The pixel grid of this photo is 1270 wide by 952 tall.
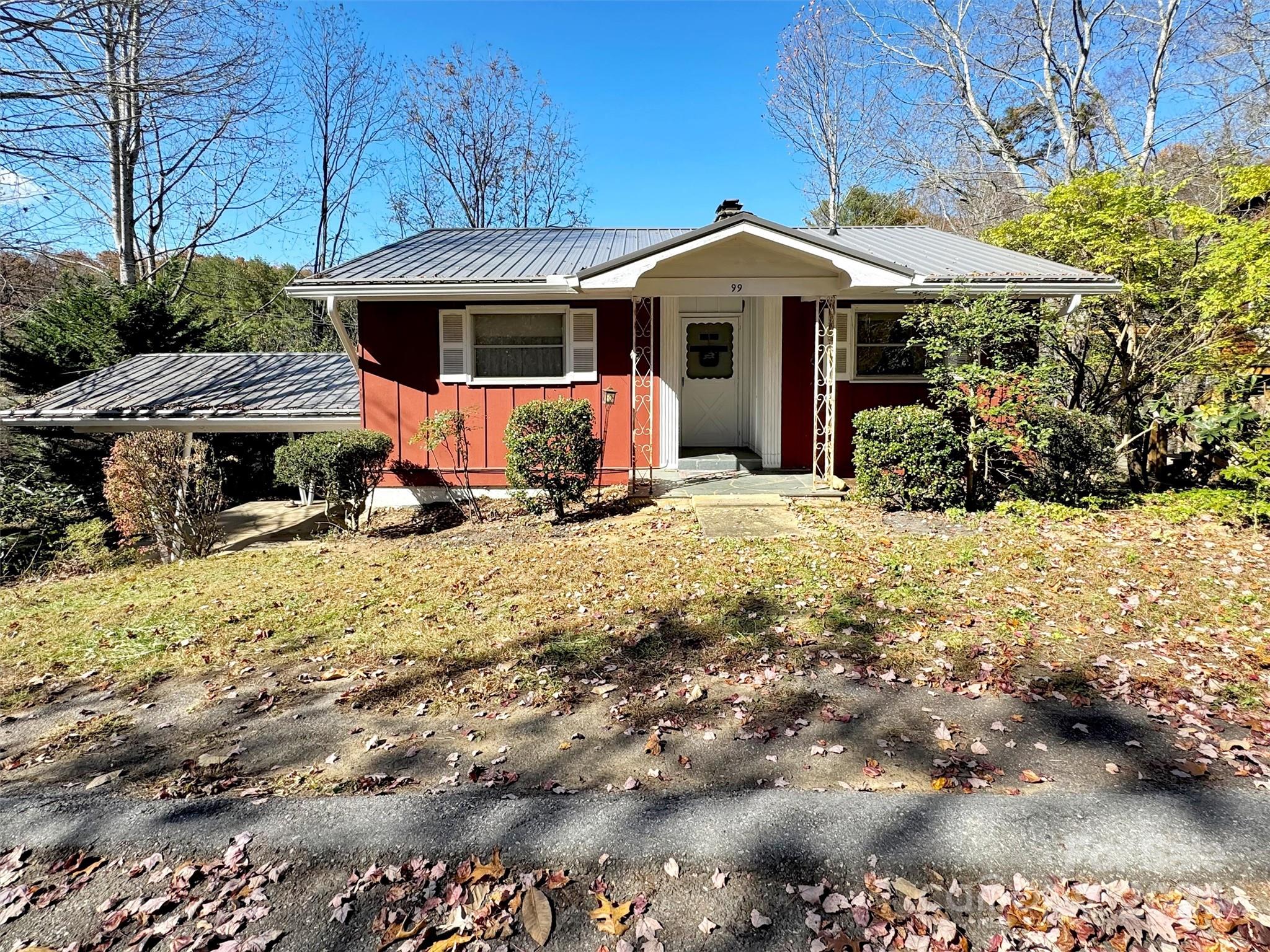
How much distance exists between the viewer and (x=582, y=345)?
30.6 feet

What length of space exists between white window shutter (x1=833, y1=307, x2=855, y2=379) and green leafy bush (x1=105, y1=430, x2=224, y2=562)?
8564mm

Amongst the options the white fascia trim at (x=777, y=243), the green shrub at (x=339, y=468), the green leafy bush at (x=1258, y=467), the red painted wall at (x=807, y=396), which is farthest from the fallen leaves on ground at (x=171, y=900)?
the green leafy bush at (x=1258, y=467)

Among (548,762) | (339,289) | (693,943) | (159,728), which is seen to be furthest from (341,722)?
(339,289)

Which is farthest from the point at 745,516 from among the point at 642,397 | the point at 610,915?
the point at 610,915

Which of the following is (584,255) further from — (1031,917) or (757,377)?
(1031,917)

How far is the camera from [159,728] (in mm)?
3514

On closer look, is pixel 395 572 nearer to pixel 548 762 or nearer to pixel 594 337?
pixel 548 762

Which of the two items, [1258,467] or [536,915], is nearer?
[536,915]

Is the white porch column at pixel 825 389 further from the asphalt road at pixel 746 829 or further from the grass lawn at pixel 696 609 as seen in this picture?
the asphalt road at pixel 746 829

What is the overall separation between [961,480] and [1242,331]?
16.1 feet

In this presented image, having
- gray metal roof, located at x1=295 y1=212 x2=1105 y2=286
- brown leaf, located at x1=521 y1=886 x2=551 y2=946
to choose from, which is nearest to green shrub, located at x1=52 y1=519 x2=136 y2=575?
gray metal roof, located at x1=295 y1=212 x2=1105 y2=286

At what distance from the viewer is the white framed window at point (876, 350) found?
958 centimetres

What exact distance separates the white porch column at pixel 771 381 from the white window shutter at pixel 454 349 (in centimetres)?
444

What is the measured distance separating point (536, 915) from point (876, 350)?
9.14m
